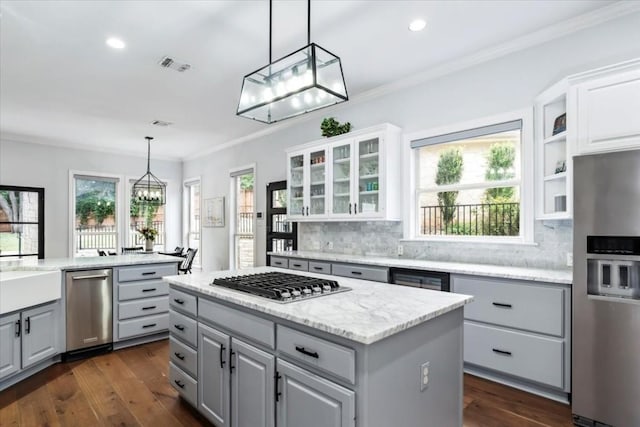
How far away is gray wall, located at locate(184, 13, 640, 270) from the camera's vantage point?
2.78 m

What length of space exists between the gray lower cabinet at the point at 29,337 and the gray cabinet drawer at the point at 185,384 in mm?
1373

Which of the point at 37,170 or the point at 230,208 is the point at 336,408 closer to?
the point at 230,208

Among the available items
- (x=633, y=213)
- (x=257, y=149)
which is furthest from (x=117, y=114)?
(x=633, y=213)

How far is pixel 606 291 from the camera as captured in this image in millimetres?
2178

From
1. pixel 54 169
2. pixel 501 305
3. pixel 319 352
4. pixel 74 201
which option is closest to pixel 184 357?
pixel 319 352

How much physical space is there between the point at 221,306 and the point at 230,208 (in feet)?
16.6

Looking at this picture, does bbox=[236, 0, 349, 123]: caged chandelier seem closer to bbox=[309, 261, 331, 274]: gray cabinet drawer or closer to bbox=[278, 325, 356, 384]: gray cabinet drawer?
bbox=[278, 325, 356, 384]: gray cabinet drawer

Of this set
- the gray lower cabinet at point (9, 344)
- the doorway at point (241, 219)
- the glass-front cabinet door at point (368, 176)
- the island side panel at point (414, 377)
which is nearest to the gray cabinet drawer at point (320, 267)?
the glass-front cabinet door at point (368, 176)

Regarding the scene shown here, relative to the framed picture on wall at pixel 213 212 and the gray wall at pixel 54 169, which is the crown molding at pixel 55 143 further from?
the framed picture on wall at pixel 213 212

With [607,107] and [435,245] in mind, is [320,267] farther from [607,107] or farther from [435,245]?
[607,107]

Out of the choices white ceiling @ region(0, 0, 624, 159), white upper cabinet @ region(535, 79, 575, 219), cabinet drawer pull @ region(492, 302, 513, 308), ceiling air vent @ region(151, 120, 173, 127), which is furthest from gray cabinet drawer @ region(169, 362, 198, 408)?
ceiling air vent @ region(151, 120, 173, 127)

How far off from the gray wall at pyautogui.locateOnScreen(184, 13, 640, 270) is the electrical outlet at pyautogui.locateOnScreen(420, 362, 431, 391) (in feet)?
6.45

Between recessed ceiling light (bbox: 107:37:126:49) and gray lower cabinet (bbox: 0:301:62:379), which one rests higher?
recessed ceiling light (bbox: 107:37:126:49)

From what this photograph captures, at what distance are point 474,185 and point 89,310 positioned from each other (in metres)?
4.01
